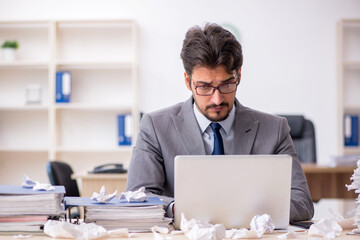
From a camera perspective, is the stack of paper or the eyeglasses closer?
the stack of paper

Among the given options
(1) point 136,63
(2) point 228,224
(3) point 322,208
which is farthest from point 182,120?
(3) point 322,208

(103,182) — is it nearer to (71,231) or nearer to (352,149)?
(71,231)

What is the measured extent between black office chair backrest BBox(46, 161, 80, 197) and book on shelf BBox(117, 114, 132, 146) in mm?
1231

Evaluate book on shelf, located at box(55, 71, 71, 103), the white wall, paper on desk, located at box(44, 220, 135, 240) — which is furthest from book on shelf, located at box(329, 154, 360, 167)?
paper on desk, located at box(44, 220, 135, 240)

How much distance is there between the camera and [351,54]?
17.4ft

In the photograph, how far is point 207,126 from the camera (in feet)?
6.89

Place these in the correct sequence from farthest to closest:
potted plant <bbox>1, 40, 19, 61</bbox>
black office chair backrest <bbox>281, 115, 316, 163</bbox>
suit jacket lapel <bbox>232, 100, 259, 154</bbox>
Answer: potted plant <bbox>1, 40, 19, 61</bbox> → black office chair backrest <bbox>281, 115, 316, 163</bbox> → suit jacket lapel <bbox>232, 100, 259, 154</bbox>

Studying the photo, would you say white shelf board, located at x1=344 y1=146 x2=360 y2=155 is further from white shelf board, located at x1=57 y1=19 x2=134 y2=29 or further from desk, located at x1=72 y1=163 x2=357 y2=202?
white shelf board, located at x1=57 y1=19 x2=134 y2=29

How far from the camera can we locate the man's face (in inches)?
77.5

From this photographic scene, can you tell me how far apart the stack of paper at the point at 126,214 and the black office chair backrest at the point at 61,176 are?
1.86 m

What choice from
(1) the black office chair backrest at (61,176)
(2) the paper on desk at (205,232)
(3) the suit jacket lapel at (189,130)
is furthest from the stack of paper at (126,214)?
(1) the black office chair backrest at (61,176)

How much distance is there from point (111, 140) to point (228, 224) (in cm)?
391

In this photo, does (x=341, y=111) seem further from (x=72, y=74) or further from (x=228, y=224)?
(x=228, y=224)

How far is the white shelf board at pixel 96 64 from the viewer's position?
500 centimetres
